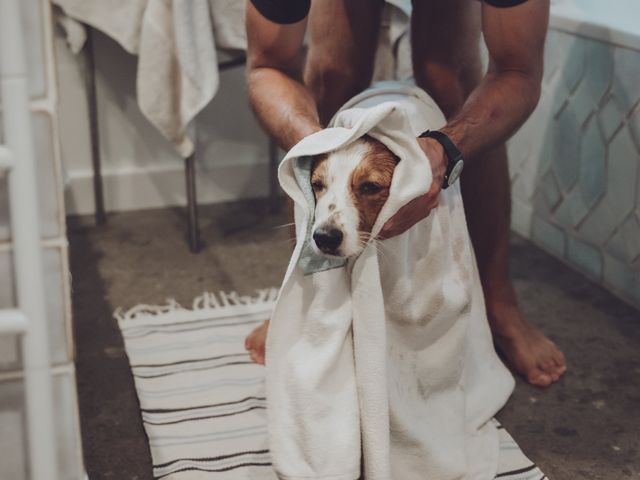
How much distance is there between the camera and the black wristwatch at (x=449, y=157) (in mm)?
1105

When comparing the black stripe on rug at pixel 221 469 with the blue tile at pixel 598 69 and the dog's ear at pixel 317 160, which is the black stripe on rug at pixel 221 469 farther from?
the blue tile at pixel 598 69

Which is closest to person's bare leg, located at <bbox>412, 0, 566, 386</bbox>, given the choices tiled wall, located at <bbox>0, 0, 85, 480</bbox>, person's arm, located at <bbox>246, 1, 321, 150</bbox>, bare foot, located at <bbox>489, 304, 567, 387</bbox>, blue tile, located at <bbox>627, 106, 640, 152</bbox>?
bare foot, located at <bbox>489, 304, 567, 387</bbox>

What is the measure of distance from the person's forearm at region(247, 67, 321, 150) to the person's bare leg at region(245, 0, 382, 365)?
5.6 inches

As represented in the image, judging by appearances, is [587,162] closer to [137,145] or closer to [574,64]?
[574,64]

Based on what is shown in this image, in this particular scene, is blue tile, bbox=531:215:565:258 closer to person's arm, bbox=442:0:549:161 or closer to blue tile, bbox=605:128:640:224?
blue tile, bbox=605:128:640:224

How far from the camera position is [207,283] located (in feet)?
6.16

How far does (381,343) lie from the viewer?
1051mm

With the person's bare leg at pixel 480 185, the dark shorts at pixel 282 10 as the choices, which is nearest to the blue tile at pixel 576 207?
the person's bare leg at pixel 480 185

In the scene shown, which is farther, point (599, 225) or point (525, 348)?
point (599, 225)

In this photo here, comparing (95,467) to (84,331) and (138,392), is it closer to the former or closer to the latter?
Answer: (138,392)

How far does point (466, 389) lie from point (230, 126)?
1.25 m

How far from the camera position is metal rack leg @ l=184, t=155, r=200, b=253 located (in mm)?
2000

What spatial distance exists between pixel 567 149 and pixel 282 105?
0.92 metres

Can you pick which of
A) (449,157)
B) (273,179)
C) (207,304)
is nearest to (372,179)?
(449,157)
